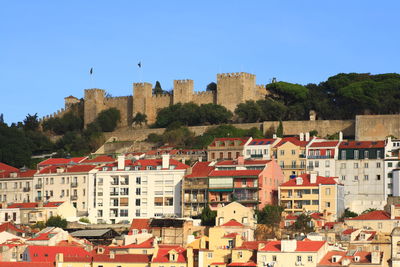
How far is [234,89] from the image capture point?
98.6m

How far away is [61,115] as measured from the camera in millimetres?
111000

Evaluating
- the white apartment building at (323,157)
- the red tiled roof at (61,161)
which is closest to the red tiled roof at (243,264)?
the white apartment building at (323,157)

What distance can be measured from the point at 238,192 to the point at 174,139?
65.1 ft

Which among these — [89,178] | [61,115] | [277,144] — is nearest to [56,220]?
[89,178]

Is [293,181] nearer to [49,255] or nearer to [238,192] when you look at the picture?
[238,192]

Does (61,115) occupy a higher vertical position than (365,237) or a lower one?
higher

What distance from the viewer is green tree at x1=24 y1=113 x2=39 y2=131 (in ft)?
354

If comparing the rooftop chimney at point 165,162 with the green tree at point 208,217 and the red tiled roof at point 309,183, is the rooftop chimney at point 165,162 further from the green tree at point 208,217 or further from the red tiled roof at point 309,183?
the red tiled roof at point 309,183

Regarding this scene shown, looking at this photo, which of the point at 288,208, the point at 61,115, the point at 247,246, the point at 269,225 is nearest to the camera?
the point at 247,246

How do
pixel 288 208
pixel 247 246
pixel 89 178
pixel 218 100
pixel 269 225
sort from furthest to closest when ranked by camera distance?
pixel 218 100 → pixel 89 178 → pixel 288 208 → pixel 269 225 → pixel 247 246

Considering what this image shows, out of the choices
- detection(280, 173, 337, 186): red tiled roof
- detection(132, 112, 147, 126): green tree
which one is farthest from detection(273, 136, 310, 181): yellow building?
Result: detection(132, 112, 147, 126): green tree

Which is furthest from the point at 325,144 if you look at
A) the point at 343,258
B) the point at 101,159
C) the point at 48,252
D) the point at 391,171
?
the point at 48,252

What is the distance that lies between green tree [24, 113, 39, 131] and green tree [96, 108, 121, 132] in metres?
6.97

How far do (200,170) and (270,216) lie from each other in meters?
9.35
